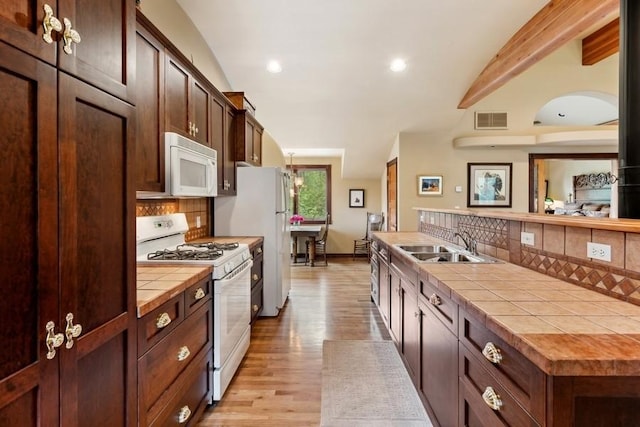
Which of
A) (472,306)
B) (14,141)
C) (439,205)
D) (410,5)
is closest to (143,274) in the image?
(14,141)

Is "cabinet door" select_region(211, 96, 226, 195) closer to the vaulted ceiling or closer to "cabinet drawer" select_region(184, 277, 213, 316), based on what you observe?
the vaulted ceiling

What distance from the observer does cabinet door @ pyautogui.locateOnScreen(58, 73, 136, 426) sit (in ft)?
3.11

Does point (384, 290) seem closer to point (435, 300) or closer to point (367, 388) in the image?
point (367, 388)

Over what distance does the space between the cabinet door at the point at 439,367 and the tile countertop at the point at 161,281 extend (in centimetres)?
129

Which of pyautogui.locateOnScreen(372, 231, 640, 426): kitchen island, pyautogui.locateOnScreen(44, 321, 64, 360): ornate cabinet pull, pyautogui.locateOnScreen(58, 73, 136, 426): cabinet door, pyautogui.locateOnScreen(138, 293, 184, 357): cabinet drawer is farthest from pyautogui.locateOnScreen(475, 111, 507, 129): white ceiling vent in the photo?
pyautogui.locateOnScreen(44, 321, 64, 360): ornate cabinet pull

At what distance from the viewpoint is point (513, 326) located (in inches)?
40.9

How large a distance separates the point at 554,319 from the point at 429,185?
15.9ft

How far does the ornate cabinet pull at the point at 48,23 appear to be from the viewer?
87 cm

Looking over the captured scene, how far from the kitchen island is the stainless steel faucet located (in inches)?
17.5

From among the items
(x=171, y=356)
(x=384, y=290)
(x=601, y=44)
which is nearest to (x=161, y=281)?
(x=171, y=356)

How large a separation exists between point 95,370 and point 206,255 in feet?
4.12

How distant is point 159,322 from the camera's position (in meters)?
1.50

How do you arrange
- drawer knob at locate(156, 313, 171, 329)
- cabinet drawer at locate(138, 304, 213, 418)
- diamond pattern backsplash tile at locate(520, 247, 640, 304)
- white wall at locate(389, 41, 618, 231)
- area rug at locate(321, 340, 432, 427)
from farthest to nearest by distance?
white wall at locate(389, 41, 618, 231) → area rug at locate(321, 340, 432, 427) → drawer knob at locate(156, 313, 171, 329) → cabinet drawer at locate(138, 304, 213, 418) → diamond pattern backsplash tile at locate(520, 247, 640, 304)

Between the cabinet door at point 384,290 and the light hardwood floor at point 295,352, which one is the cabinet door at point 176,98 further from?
the cabinet door at point 384,290
